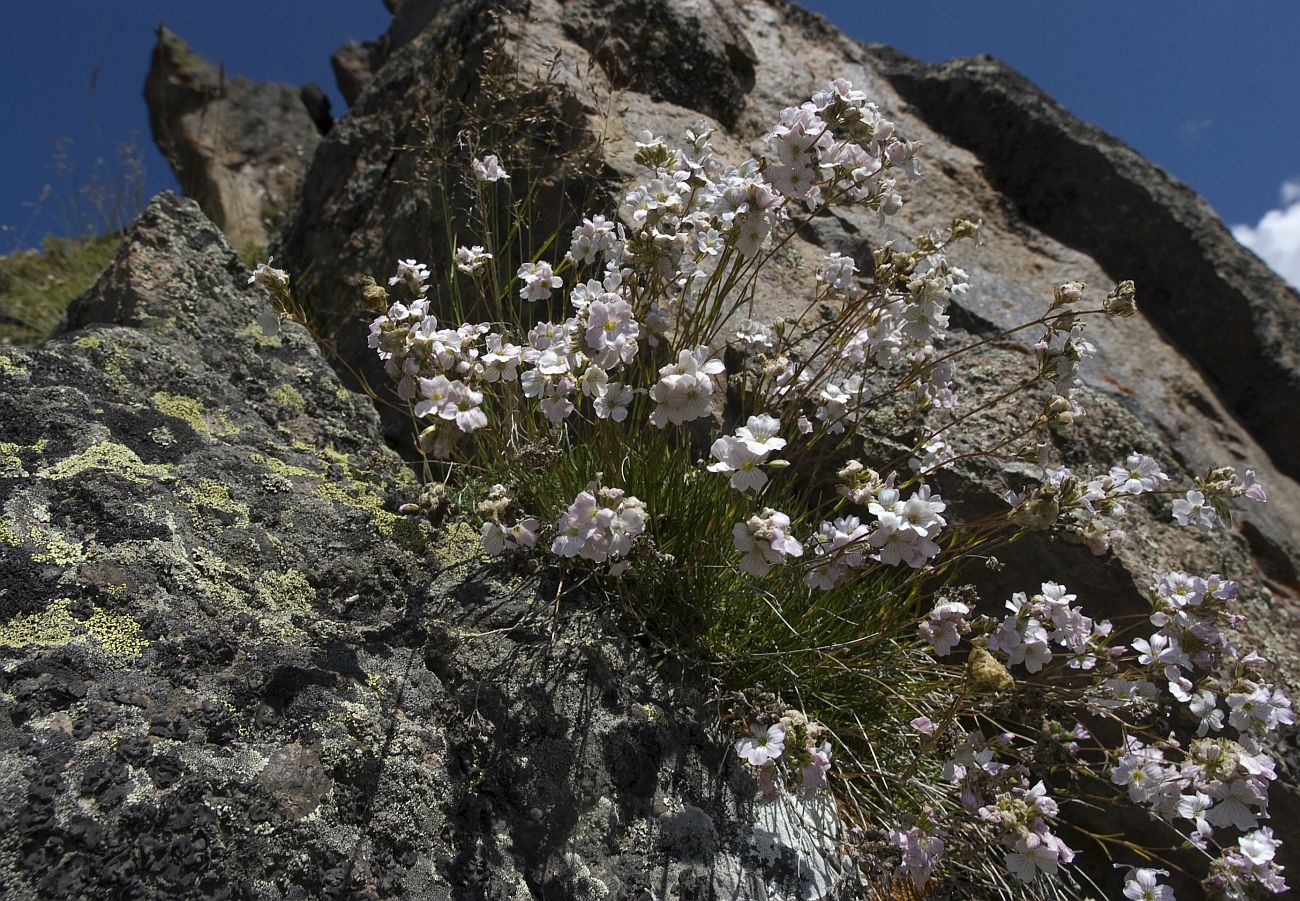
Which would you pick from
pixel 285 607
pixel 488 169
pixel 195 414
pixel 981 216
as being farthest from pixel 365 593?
pixel 981 216

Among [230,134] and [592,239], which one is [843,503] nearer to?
[592,239]

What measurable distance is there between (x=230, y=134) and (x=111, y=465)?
12.2 meters

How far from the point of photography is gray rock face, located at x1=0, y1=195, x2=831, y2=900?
6.16 feet

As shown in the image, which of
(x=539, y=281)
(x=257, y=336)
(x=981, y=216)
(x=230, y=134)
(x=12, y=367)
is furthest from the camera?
(x=230, y=134)

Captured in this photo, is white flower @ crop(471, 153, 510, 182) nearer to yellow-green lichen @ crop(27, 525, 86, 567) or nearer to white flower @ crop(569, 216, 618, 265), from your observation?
white flower @ crop(569, 216, 618, 265)

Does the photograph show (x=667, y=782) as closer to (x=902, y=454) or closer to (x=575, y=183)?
(x=902, y=454)

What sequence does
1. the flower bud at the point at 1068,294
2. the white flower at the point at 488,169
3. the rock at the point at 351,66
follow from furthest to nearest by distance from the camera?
the rock at the point at 351,66
the white flower at the point at 488,169
the flower bud at the point at 1068,294

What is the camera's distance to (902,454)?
362 centimetres

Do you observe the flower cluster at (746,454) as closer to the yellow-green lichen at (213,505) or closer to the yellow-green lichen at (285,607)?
the yellow-green lichen at (285,607)

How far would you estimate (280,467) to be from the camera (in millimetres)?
2908

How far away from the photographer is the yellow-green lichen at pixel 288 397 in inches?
129

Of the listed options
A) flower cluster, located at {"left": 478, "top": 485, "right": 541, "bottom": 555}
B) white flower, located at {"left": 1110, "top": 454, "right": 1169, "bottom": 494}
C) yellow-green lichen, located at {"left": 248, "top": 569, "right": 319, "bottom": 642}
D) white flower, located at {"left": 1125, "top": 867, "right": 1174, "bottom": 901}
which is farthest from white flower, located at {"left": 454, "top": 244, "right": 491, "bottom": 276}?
white flower, located at {"left": 1125, "top": 867, "right": 1174, "bottom": 901}

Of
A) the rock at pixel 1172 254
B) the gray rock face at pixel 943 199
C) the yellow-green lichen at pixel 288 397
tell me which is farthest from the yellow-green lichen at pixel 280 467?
the rock at pixel 1172 254

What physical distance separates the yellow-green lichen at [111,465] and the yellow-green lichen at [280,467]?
0.95 feet
